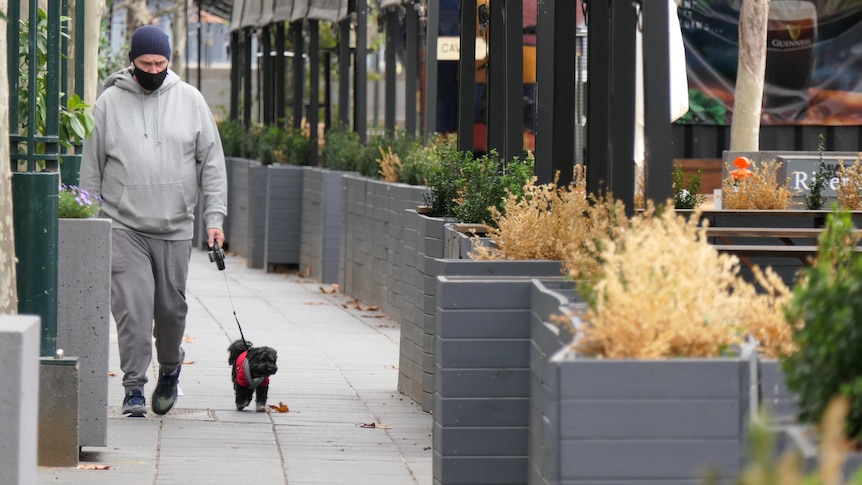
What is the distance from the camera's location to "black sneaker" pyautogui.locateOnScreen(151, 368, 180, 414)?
8.39 metres

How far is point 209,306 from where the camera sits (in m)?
15.1

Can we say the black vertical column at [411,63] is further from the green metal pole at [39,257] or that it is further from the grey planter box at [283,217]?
the green metal pole at [39,257]

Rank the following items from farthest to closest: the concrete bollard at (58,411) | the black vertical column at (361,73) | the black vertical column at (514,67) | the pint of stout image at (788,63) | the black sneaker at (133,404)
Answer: the pint of stout image at (788,63) < the black vertical column at (361,73) < the black vertical column at (514,67) < the black sneaker at (133,404) < the concrete bollard at (58,411)

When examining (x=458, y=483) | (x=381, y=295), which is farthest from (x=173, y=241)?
(x=381, y=295)

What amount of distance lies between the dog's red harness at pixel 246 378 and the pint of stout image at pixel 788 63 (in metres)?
17.1

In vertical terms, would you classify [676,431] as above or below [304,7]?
below

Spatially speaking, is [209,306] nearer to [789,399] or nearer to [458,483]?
[458,483]

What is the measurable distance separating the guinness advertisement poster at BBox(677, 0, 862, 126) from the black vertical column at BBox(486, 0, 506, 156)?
46.1ft

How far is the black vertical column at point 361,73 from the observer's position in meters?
18.2

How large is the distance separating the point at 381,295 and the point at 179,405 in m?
6.30

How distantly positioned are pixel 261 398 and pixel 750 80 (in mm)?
13356

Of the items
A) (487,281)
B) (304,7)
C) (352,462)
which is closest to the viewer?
(487,281)

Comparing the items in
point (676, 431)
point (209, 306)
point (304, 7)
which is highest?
point (304, 7)

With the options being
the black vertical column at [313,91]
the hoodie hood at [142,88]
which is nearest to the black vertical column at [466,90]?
the hoodie hood at [142,88]
